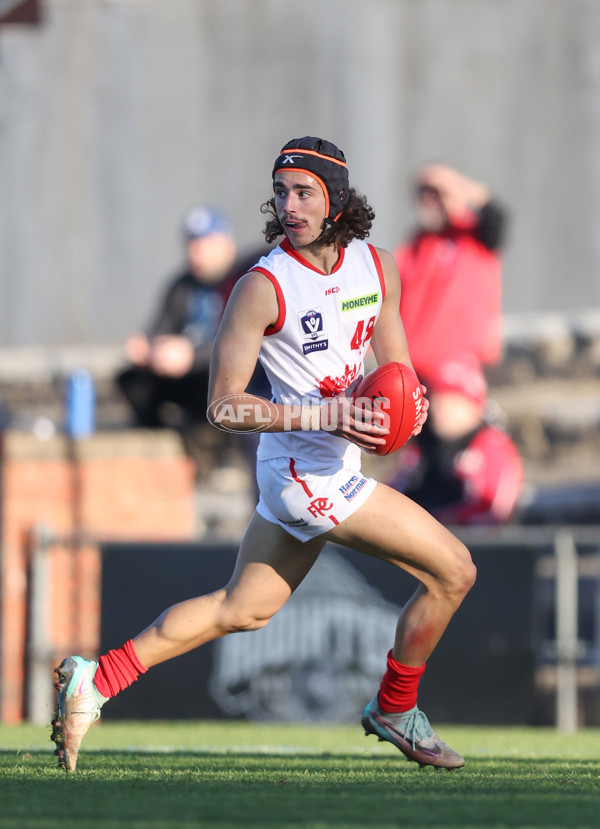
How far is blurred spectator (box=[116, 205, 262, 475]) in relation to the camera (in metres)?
10.9

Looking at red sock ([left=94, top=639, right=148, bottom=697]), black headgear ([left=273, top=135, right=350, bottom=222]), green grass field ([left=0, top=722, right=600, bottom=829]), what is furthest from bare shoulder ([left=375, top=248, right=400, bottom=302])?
green grass field ([left=0, top=722, right=600, bottom=829])

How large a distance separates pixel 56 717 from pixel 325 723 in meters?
3.82

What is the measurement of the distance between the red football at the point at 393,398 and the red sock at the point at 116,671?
121 centimetres

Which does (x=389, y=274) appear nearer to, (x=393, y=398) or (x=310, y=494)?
(x=393, y=398)

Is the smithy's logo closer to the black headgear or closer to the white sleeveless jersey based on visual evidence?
the white sleeveless jersey

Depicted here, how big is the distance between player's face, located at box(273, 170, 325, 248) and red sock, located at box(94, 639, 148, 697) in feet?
5.33

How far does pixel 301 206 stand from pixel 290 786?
2.01 meters

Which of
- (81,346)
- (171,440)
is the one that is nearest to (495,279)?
(171,440)

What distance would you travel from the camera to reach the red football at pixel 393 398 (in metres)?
5.44

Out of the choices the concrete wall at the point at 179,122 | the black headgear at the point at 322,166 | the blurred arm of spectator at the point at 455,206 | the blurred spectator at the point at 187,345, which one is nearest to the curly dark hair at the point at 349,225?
the black headgear at the point at 322,166

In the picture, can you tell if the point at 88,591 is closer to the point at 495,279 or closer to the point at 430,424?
the point at 430,424

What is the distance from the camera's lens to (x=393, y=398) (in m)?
5.45

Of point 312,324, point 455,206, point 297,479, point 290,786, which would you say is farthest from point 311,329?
point 455,206

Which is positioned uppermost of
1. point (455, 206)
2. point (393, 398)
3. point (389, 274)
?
point (455, 206)
